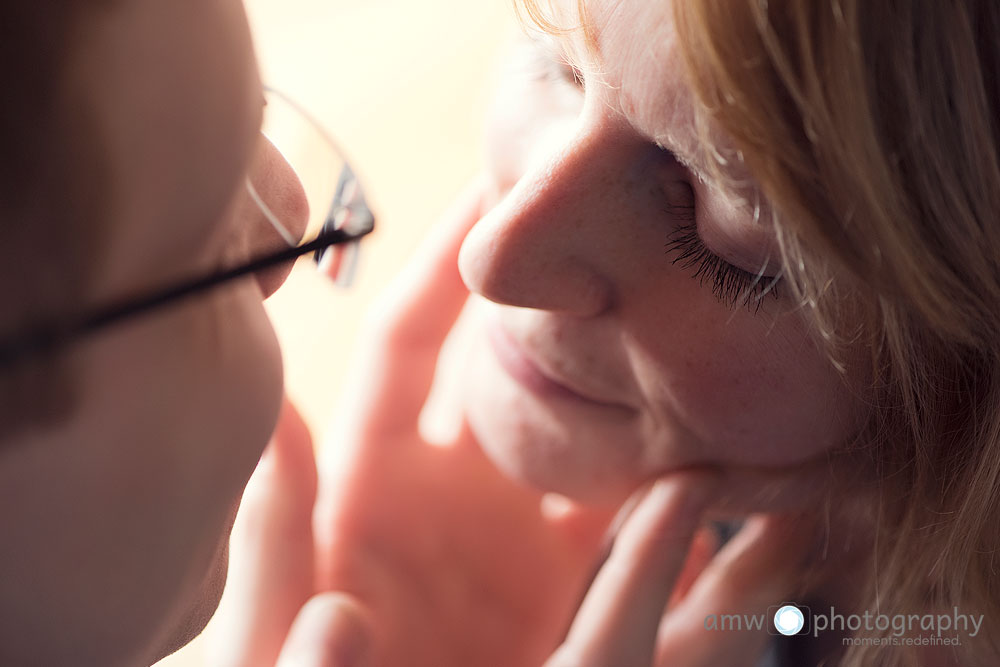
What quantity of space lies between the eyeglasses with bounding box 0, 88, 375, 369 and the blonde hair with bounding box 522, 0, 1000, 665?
145 mm

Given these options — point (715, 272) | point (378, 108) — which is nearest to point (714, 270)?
point (715, 272)

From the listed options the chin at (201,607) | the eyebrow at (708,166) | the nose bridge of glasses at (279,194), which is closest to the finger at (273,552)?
the chin at (201,607)

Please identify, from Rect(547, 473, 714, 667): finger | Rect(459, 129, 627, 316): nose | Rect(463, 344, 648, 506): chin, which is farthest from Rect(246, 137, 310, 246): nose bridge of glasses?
Rect(547, 473, 714, 667): finger

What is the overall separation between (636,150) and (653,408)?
0.18m

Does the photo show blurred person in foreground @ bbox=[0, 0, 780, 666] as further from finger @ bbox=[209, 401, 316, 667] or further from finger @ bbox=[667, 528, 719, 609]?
finger @ bbox=[667, 528, 719, 609]

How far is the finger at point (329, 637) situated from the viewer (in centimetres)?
63

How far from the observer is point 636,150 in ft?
1.67

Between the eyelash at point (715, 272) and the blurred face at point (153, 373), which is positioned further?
the eyelash at point (715, 272)

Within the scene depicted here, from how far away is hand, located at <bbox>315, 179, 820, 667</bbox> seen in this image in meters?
0.67

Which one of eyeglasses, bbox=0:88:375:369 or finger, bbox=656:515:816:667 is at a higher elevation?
eyeglasses, bbox=0:88:375:369

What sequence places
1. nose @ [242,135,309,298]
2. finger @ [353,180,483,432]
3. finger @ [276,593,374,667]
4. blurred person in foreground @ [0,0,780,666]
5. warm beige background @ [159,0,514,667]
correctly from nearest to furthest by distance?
blurred person in foreground @ [0,0,780,666] < nose @ [242,135,309,298] < finger @ [276,593,374,667] < finger @ [353,180,483,432] < warm beige background @ [159,0,514,667]

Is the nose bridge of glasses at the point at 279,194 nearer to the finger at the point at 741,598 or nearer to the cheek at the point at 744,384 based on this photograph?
the cheek at the point at 744,384

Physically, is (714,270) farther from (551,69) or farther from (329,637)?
(329,637)

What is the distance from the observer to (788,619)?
706mm
